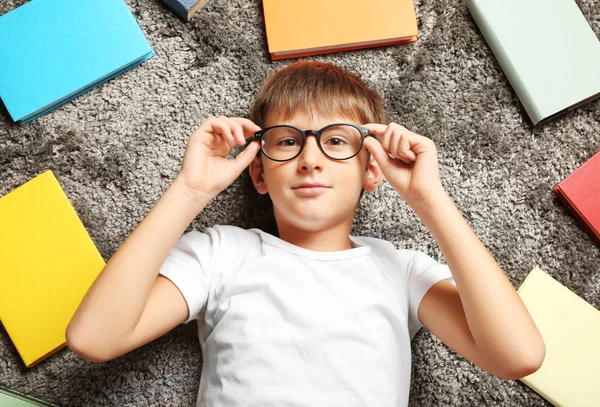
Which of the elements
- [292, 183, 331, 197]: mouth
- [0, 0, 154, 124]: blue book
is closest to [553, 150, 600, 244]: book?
[292, 183, 331, 197]: mouth

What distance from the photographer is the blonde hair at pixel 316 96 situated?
98 cm

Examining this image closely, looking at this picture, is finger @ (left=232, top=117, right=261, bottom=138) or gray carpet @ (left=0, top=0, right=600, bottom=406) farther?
gray carpet @ (left=0, top=0, right=600, bottom=406)

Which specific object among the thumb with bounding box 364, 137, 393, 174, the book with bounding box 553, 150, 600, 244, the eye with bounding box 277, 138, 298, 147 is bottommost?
the book with bounding box 553, 150, 600, 244

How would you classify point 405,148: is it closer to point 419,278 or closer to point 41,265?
point 419,278

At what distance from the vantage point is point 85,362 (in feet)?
3.61

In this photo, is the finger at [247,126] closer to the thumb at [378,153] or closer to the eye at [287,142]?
the eye at [287,142]

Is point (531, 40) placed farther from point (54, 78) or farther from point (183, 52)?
point (54, 78)

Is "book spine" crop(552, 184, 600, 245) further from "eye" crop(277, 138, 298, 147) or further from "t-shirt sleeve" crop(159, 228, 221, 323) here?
"t-shirt sleeve" crop(159, 228, 221, 323)

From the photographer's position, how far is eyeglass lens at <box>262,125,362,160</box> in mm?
942

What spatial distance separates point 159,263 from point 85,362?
0.40 m

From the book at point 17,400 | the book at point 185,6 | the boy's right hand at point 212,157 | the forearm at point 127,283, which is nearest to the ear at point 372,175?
the boy's right hand at point 212,157

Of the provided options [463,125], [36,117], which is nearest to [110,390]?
[36,117]

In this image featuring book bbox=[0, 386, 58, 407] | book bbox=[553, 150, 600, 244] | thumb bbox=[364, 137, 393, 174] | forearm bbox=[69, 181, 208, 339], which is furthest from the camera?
book bbox=[553, 150, 600, 244]

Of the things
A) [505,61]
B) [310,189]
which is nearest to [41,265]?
[310,189]
